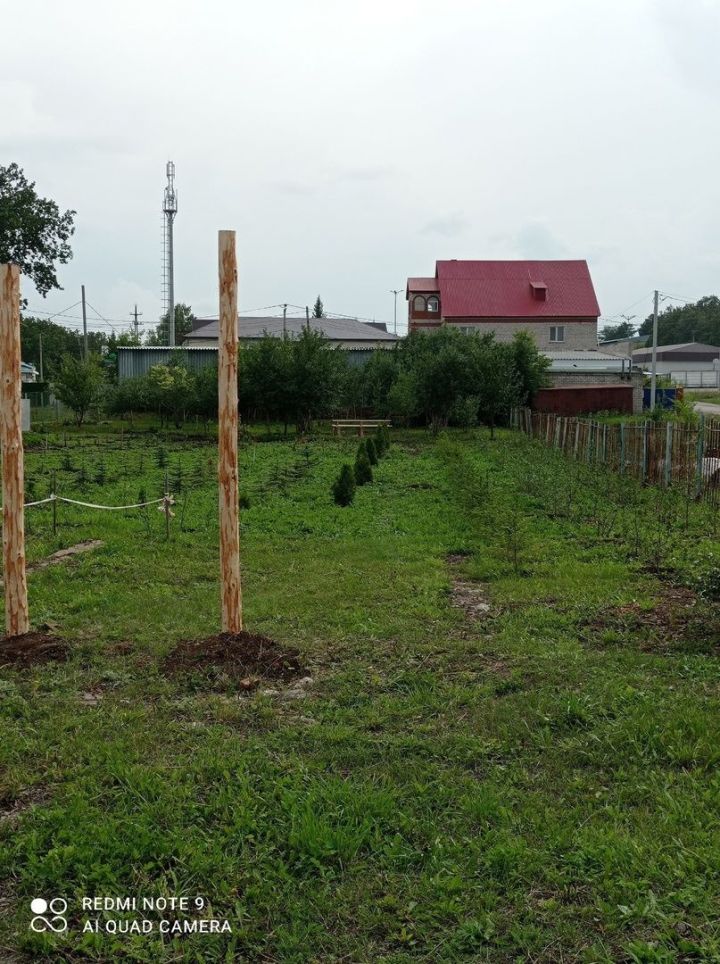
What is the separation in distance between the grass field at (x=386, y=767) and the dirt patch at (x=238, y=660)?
120 millimetres

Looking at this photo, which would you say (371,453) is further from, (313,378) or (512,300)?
(512,300)

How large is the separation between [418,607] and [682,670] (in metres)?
2.55

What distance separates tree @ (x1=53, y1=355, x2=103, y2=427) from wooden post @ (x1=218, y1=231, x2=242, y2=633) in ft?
107

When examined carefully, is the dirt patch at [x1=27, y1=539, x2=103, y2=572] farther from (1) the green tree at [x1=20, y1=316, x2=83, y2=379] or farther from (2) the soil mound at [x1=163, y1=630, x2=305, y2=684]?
(1) the green tree at [x1=20, y1=316, x2=83, y2=379]

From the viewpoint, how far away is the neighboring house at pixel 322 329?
2076 inches

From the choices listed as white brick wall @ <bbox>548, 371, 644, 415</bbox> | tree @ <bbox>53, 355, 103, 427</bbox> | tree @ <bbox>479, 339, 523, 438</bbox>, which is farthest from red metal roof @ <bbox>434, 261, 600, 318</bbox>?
tree @ <bbox>53, 355, 103, 427</bbox>

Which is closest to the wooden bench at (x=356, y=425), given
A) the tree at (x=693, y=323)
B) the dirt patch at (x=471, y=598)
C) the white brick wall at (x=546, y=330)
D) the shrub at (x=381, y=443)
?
the shrub at (x=381, y=443)

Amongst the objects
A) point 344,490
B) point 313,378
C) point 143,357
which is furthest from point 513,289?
point 344,490

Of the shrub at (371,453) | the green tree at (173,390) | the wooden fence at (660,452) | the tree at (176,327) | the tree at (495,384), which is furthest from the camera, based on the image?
the tree at (176,327)

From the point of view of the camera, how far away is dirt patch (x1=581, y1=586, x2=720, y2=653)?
247 inches

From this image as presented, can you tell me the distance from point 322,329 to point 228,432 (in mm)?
47954

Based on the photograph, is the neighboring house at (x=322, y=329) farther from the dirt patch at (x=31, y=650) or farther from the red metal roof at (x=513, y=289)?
the dirt patch at (x=31, y=650)

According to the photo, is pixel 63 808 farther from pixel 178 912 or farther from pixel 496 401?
pixel 496 401

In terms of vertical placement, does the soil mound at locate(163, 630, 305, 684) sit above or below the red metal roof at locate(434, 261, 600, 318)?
below
